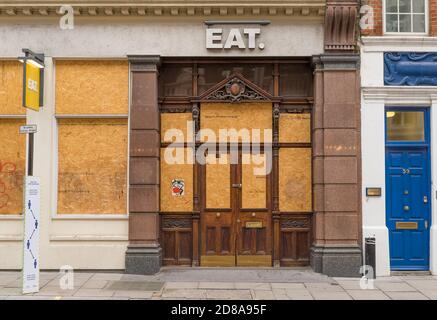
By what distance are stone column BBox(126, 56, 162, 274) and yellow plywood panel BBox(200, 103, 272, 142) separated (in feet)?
3.69

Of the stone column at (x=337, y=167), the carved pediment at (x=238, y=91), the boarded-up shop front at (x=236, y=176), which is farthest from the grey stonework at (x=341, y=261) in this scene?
the carved pediment at (x=238, y=91)

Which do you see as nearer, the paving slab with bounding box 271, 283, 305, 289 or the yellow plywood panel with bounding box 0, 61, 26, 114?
the paving slab with bounding box 271, 283, 305, 289

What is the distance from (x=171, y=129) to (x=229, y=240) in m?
2.66

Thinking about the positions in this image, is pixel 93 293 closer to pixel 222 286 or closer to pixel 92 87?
pixel 222 286

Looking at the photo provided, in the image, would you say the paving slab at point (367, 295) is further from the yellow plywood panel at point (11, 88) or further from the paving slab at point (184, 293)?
the yellow plywood panel at point (11, 88)

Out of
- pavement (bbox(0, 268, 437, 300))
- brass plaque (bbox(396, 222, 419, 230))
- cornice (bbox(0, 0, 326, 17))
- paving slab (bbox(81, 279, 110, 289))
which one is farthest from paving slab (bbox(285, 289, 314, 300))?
cornice (bbox(0, 0, 326, 17))

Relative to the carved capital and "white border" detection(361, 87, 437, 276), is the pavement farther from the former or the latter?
the carved capital

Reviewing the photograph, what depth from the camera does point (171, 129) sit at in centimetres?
1105

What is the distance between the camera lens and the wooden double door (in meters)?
10.9

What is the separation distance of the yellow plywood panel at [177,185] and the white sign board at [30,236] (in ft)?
Result: 9.06

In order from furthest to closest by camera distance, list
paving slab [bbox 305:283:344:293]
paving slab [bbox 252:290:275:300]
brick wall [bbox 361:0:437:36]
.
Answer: brick wall [bbox 361:0:437:36]
paving slab [bbox 305:283:344:293]
paving slab [bbox 252:290:275:300]

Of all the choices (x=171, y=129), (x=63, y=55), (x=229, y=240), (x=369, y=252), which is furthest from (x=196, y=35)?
(x=369, y=252)

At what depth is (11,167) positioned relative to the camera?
35.7ft
